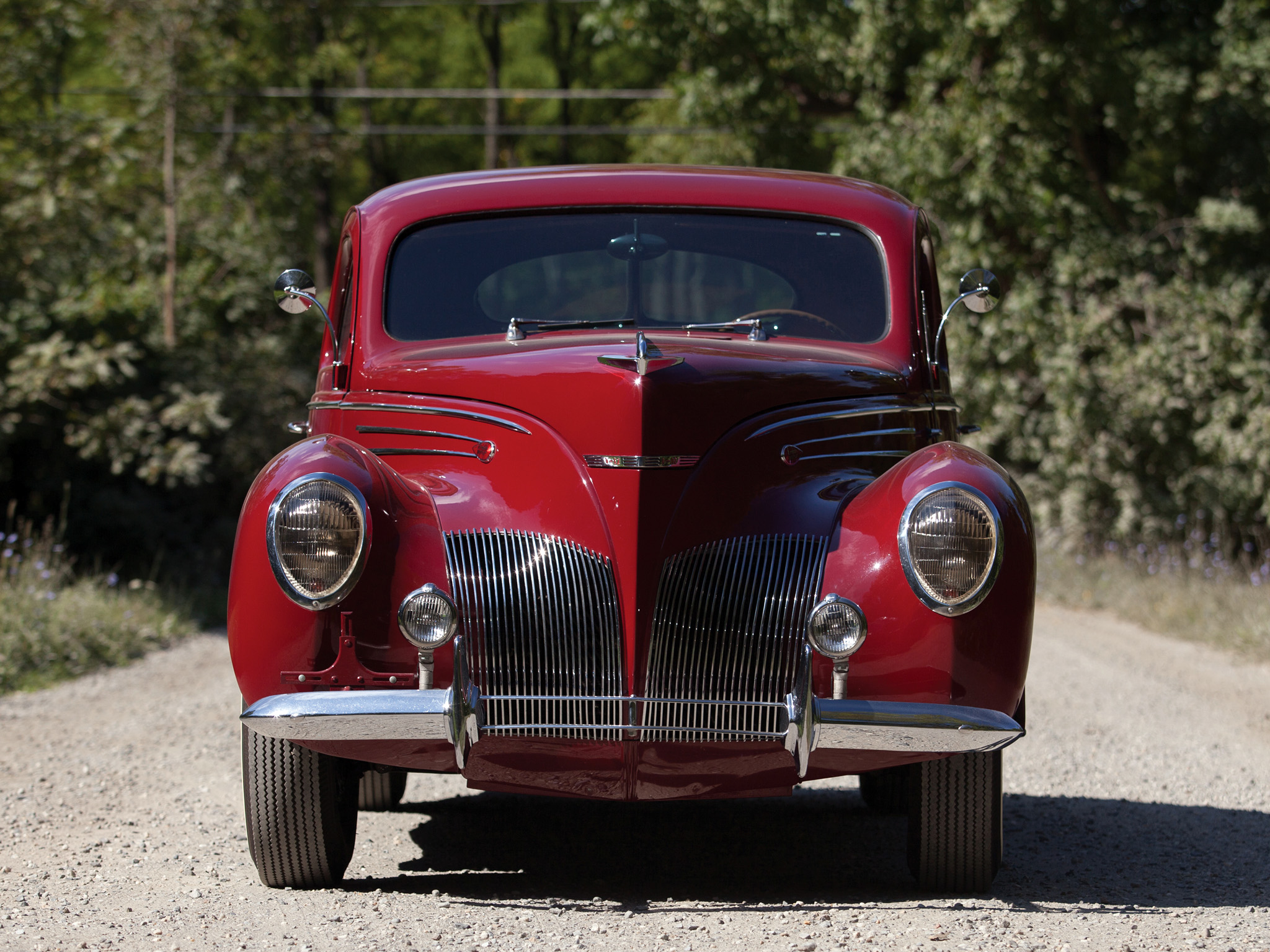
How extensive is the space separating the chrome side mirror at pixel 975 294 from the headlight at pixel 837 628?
1.33 m

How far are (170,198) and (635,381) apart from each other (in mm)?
12038

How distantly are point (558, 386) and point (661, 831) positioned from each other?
181cm

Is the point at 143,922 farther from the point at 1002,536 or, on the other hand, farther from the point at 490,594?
the point at 1002,536

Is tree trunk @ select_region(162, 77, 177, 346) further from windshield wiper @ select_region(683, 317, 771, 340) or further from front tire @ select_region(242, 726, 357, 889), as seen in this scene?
front tire @ select_region(242, 726, 357, 889)

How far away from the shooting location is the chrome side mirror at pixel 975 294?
4371 mm

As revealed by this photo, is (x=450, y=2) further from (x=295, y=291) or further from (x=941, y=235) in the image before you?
(x=295, y=291)

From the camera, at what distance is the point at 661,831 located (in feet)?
15.1

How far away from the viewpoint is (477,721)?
3.25 metres

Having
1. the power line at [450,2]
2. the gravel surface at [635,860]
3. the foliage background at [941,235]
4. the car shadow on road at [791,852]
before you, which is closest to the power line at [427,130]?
the foliage background at [941,235]

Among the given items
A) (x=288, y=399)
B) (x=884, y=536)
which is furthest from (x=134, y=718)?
(x=288, y=399)

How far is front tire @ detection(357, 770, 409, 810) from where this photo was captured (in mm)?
4891

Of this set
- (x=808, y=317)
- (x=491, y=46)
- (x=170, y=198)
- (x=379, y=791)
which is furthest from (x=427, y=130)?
(x=808, y=317)

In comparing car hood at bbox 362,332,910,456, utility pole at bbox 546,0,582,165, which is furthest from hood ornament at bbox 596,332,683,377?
utility pole at bbox 546,0,582,165

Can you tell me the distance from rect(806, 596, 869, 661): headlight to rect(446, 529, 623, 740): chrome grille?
0.49m
